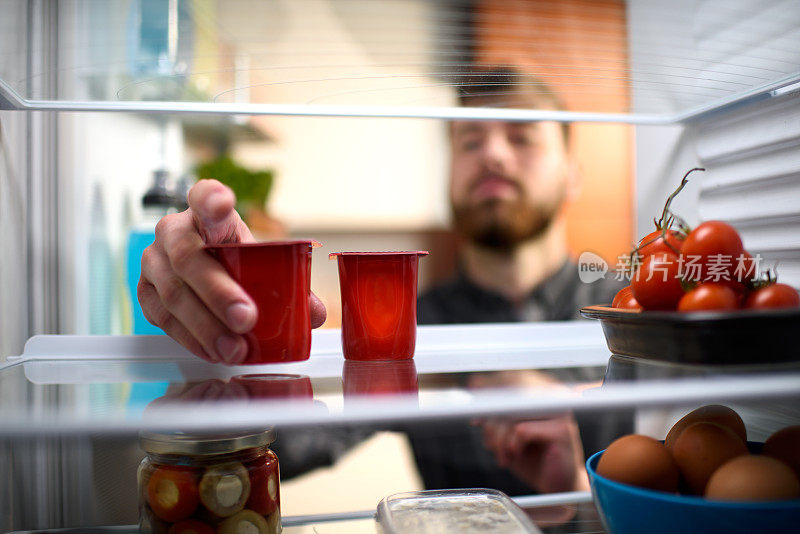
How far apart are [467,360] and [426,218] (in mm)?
1642

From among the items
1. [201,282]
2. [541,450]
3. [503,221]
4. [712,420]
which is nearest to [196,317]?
[201,282]

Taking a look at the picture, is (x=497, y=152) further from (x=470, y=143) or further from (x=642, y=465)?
(x=642, y=465)

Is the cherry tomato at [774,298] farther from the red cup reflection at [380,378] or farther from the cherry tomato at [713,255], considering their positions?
the red cup reflection at [380,378]

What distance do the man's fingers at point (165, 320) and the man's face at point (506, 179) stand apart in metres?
1.63

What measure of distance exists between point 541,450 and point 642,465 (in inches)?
27.7

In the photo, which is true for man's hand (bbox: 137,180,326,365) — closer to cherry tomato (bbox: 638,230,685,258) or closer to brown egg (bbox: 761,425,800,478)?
cherry tomato (bbox: 638,230,685,258)

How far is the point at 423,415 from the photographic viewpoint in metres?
0.41

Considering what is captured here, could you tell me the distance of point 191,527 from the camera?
589mm

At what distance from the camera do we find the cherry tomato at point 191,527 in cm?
59

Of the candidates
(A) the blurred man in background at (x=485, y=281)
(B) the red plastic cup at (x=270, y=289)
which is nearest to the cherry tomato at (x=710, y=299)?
(A) the blurred man in background at (x=485, y=281)

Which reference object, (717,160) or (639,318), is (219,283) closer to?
(639,318)

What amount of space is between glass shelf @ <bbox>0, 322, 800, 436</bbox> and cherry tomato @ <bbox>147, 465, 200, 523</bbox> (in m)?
0.09

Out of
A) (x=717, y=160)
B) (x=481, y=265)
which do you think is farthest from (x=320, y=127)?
(x=717, y=160)

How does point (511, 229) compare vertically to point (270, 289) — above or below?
above
